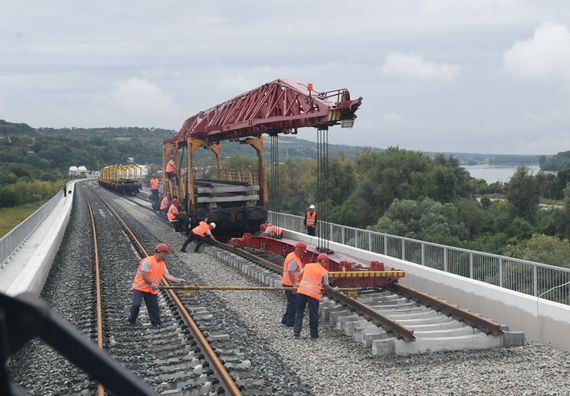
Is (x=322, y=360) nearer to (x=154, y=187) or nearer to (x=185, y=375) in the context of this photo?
(x=185, y=375)

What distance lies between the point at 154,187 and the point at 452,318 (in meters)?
31.4

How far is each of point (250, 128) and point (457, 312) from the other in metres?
12.7

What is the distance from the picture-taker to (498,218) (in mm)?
56062

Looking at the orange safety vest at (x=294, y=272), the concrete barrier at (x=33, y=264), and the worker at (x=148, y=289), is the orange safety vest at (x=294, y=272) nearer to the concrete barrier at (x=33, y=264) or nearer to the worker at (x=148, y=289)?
the worker at (x=148, y=289)

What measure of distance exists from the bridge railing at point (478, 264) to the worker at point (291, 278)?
11.8ft

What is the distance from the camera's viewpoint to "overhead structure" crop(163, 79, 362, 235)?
17000mm

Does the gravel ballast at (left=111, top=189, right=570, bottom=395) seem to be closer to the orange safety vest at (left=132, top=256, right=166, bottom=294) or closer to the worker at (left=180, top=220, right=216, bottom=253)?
the orange safety vest at (left=132, top=256, right=166, bottom=294)

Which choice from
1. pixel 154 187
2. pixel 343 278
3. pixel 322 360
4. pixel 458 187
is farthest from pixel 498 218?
pixel 322 360

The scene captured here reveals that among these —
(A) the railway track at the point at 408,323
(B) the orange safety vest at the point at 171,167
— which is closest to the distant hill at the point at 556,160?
(B) the orange safety vest at the point at 171,167

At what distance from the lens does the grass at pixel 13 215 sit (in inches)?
2135

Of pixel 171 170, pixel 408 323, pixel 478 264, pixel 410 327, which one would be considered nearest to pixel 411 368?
pixel 410 327

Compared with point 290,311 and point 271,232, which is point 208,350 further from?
point 271,232

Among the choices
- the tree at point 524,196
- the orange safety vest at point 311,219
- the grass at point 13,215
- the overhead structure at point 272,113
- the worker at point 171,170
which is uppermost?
the overhead structure at point 272,113

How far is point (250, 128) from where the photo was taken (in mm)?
22250
